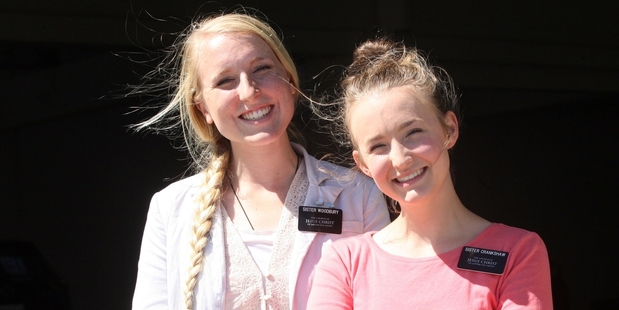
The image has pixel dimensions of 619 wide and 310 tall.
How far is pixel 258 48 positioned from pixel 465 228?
81 centimetres

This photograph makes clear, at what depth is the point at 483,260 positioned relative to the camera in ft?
5.32

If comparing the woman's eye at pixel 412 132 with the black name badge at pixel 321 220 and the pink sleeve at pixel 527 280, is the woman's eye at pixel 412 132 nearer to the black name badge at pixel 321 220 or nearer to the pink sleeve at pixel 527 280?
the pink sleeve at pixel 527 280

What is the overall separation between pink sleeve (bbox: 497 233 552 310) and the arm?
1020 millimetres

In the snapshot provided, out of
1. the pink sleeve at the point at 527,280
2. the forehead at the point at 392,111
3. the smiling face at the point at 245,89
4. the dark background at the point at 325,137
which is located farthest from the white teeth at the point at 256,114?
the pink sleeve at the point at 527,280

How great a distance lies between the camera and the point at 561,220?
2.75 metres

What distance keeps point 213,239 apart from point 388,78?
71 centimetres

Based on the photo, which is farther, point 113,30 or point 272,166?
point 113,30

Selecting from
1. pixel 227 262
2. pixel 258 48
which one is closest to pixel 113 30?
pixel 258 48

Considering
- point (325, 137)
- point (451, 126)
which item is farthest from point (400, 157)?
point (325, 137)

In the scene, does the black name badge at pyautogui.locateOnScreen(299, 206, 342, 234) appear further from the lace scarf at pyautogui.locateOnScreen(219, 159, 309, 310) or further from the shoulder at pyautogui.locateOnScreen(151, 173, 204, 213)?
the shoulder at pyautogui.locateOnScreen(151, 173, 204, 213)

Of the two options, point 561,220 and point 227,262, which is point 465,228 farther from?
point 561,220

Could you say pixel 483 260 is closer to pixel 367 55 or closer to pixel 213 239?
pixel 367 55

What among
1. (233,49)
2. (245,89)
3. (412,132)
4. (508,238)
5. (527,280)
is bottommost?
(527,280)

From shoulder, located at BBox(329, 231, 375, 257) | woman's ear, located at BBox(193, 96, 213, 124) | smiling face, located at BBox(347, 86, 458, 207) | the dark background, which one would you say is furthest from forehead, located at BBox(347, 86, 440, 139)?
the dark background
